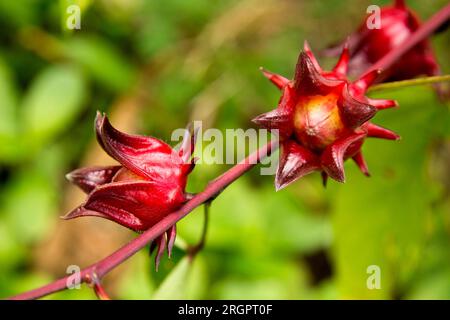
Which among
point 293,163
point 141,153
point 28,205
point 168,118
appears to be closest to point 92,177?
point 141,153

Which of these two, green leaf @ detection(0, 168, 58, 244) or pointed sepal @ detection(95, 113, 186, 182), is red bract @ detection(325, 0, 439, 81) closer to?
pointed sepal @ detection(95, 113, 186, 182)

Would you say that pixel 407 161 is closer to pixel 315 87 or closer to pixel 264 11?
pixel 315 87

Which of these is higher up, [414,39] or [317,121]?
[414,39]

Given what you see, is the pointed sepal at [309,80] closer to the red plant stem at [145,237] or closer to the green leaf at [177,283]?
the red plant stem at [145,237]

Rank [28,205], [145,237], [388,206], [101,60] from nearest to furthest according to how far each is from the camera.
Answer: [145,237] → [388,206] → [28,205] → [101,60]

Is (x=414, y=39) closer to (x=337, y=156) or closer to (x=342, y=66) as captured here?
(x=342, y=66)

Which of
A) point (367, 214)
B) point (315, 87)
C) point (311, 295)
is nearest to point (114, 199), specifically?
point (315, 87)
